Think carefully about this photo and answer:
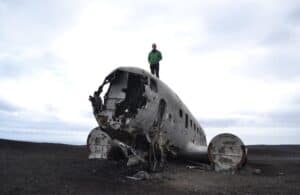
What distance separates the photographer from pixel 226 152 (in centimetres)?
1557

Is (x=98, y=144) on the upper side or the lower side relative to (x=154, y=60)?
lower

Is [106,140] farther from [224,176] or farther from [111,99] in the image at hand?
[224,176]

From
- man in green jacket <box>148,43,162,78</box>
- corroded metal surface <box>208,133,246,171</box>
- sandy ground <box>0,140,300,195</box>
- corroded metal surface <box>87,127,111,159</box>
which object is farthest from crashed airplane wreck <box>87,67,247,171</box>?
corroded metal surface <box>87,127,111,159</box>

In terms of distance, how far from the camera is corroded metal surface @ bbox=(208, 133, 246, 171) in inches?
607

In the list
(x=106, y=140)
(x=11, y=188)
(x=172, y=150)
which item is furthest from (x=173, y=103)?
(x=11, y=188)

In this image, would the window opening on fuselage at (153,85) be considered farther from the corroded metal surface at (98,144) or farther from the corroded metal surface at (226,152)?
the corroded metal surface at (98,144)

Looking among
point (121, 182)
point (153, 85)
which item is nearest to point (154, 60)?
point (153, 85)

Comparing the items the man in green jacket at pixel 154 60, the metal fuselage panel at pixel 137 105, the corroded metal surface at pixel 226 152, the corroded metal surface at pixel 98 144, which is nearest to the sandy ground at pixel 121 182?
the corroded metal surface at pixel 226 152

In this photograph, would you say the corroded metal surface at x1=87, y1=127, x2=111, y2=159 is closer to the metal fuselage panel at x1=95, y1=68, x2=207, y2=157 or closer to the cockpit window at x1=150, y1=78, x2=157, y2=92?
the metal fuselage panel at x1=95, y1=68, x2=207, y2=157

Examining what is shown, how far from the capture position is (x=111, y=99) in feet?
46.0

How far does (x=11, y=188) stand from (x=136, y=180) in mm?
4147

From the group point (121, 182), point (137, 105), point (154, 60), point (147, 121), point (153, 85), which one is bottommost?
point (121, 182)

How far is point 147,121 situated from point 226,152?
4139 mm

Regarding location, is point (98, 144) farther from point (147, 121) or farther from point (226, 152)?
point (226, 152)
